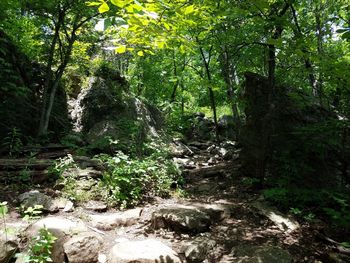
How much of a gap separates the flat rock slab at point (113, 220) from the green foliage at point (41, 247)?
1.24 meters

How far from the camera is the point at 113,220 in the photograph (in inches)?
213

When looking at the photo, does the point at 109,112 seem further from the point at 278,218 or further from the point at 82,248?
the point at 82,248

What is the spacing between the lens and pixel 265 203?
21.2 feet

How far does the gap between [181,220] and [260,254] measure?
56.2 inches

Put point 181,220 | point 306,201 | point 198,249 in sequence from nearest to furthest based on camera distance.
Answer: point 198,249 < point 181,220 < point 306,201

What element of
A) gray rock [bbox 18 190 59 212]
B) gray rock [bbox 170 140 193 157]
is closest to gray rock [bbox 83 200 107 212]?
gray rock [bbox 18 190 59 212]

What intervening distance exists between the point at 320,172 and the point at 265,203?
1.80m

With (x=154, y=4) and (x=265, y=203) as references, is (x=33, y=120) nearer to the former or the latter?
(x=265, y=203)

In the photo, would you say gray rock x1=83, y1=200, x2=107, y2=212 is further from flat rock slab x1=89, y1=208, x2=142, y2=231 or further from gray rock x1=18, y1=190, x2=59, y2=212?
gray rock x1=18, y1=190, x2=59, y2=212

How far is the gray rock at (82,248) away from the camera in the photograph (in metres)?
4.08

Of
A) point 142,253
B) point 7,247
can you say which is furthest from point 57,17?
point 142,253

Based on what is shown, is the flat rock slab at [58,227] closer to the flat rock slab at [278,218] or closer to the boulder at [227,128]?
the flat rock slab at [278,218]

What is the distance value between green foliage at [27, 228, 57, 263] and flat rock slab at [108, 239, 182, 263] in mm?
820

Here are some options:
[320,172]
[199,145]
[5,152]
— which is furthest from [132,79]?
[320,172]
